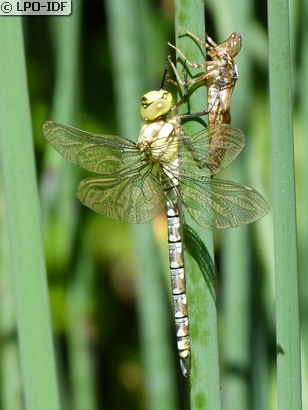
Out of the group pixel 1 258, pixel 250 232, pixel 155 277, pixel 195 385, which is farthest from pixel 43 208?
pixel 195 385

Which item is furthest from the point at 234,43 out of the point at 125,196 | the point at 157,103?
the point at 125,196

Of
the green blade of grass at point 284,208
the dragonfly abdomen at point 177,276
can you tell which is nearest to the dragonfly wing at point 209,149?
the dragonfly abdomen at point 177,276

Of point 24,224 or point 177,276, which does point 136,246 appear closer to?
point 177,276

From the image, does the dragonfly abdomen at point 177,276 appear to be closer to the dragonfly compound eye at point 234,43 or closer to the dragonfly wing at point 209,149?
the dragonfly wing at point 209,149

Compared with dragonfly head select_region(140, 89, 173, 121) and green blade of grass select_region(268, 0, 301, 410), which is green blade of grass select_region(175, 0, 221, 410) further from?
dragonfly head select_region(140, 89, 173, 121)

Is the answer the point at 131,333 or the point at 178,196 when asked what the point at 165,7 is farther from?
the point at 178,196

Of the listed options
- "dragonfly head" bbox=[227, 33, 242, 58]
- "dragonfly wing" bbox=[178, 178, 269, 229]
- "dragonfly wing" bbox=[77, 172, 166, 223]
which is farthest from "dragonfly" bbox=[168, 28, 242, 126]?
"dragonfly wing" bbox=[77, 172, 166, 223]

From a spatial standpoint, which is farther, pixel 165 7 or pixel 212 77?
pixel 165 7
